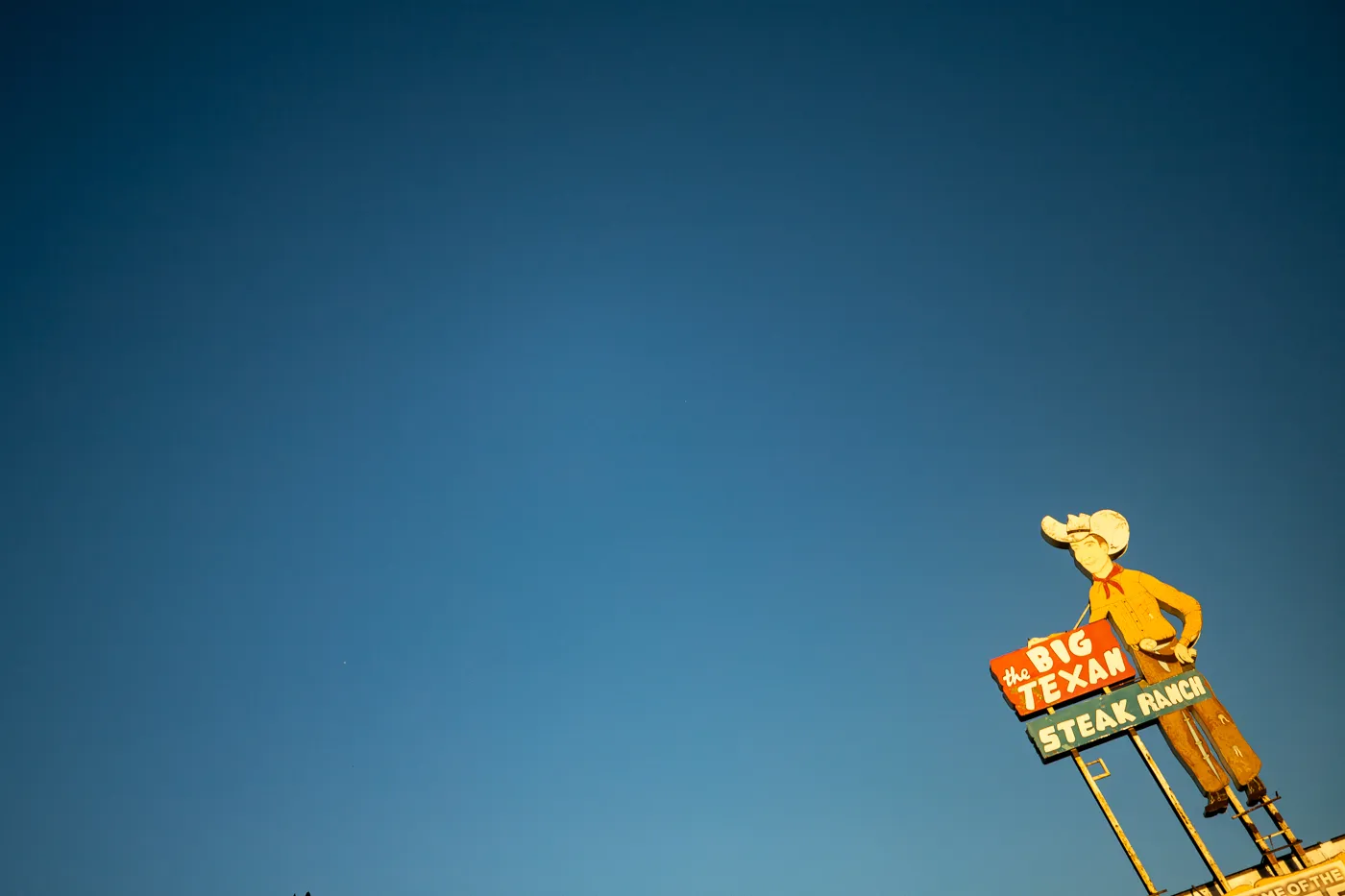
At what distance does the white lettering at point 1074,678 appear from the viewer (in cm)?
2242

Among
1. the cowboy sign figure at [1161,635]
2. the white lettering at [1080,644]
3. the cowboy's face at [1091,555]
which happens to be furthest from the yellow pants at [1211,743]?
the cowboy's face at [1091,555]

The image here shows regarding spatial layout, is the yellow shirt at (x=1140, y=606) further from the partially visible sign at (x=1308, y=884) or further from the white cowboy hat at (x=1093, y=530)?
the partially visible sign at (x=1308, y=884)

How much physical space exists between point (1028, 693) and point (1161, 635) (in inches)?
152

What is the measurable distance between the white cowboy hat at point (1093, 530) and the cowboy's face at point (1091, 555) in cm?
16

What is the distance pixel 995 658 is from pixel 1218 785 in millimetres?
Result: 5536

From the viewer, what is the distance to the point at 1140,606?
23.3m

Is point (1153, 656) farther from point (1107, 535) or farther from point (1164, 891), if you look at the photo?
point (1164, 891)

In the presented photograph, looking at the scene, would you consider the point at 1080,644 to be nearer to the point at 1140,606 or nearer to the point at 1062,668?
the point at 1062,668

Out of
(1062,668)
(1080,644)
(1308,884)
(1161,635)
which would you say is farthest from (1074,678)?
(1308,884)

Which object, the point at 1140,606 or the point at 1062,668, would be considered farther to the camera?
the point at 1140,606

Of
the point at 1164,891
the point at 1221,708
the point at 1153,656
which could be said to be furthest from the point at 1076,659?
the point at 1164,891

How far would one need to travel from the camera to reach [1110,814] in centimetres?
2097

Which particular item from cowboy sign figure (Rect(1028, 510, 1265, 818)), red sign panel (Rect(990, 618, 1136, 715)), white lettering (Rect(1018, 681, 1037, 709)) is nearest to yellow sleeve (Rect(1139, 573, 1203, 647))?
cowboy sign figure (Rect(1028, 510, 1265, 818))

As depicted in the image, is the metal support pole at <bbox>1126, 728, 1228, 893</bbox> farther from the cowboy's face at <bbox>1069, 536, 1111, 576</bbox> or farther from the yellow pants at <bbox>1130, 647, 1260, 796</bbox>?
the cowboy's face at <bbox>1069, 536, 1111, 576</bbox>
